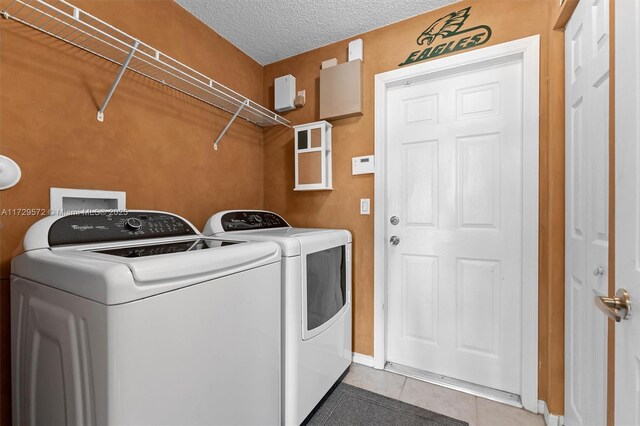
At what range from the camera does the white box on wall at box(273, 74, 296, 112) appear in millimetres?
2289

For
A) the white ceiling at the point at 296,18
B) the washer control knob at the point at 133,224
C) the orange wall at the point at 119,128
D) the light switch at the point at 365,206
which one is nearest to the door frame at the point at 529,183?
the white ceiling at the point at 296,18

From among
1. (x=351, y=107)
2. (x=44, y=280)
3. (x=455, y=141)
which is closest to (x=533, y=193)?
(x=455, y=141)

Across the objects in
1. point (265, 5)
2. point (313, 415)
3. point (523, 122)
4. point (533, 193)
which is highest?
point (265, 5)

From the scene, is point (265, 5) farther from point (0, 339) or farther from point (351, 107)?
point (0, 339)

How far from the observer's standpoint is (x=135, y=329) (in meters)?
0.74

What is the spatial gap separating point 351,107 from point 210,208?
4.19 feet

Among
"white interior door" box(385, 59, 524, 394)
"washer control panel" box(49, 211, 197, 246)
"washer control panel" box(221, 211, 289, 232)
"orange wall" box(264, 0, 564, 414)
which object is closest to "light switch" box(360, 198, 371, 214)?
"orange wall" box(264, 0, 564, 414)

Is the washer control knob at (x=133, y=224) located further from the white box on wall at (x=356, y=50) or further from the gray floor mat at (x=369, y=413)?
the white box on wall at (x=356, y=50)

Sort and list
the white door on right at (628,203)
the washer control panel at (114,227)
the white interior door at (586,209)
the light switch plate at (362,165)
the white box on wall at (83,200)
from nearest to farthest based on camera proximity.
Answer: the white door on right at (628,203) < the white interior door at (586,209) < the washer control panel at (114,227) < the white box on wall at (83,200) < the light switch plate at (362,165)

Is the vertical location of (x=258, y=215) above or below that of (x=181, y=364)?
above

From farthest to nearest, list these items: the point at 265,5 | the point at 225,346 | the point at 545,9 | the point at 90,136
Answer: the point at 265,5
the point at 545,9
the point at 90,136
the point at 225,346

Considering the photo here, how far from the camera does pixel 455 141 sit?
1.84 m

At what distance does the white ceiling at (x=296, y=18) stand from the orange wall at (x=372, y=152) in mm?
88

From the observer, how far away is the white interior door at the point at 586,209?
99 centimetres
